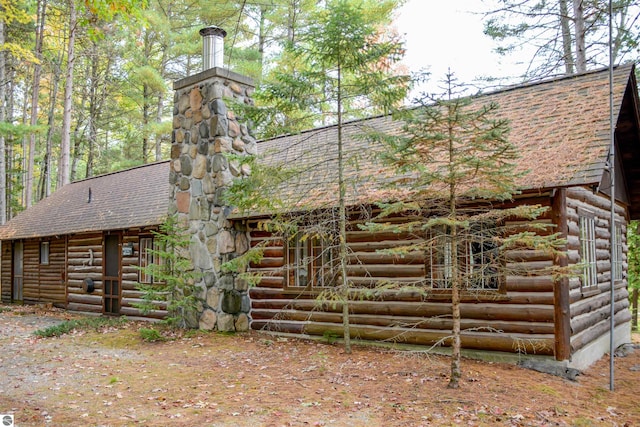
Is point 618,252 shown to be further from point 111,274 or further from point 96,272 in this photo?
point 96,272

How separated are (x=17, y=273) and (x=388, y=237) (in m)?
16.4

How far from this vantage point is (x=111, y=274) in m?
15.0

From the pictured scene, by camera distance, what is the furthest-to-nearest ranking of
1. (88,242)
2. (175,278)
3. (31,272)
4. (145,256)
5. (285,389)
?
1. (31,272)
2. (88,242)
3. (145,256)
4. (175,278)
5. (285,389)

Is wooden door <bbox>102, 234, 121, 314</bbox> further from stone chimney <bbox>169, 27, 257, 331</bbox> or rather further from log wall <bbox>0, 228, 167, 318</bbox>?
stone chimney <bbox>169, 27, 257, 331</bbox>

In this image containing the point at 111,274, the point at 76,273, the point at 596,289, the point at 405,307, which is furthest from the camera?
the point at 76,273

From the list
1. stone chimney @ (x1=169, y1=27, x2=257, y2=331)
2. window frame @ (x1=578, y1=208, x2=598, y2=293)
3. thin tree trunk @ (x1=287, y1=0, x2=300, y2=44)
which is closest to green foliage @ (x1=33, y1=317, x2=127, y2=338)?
stone chimney @ (x1=169, y1=27, x2=257, y2=331)

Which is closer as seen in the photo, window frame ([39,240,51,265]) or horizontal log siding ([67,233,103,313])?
horizontal log siding ([67,233,103,313])

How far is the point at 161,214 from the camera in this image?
534 inches

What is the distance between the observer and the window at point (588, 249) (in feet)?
29.4

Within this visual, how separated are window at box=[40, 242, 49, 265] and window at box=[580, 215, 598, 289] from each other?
54.3 feet

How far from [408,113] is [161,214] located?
8114 mm

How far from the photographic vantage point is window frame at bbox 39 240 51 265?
17.7 m

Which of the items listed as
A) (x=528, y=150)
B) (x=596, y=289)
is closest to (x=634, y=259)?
(x=596, y=289)

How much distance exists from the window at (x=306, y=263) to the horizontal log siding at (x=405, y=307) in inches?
8.7
